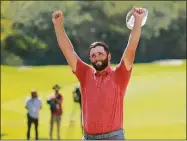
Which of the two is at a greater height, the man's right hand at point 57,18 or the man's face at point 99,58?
the man's right hand at point 57,18

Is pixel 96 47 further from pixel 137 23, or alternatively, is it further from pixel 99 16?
pixel 99 16

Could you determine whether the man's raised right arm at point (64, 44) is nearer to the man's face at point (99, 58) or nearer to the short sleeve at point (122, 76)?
the man's face at point (99, 58)

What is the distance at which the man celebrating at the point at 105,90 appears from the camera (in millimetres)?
3506

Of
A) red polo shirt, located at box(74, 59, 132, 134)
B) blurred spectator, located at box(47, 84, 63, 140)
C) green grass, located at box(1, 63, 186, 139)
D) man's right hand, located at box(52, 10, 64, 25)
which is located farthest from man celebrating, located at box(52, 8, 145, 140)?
green grass, located at box(1, 63, 186, 139)

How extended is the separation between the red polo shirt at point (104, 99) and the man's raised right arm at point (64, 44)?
0.43 ft

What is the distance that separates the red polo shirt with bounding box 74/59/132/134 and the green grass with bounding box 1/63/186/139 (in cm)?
1096

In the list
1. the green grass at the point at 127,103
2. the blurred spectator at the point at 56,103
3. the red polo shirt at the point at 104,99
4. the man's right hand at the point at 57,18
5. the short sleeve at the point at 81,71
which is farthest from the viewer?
the green grass at the point at 127,103

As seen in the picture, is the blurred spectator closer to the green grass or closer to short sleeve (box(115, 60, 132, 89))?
the green grass

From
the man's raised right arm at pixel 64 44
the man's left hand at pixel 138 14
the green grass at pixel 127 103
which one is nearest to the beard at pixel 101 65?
the man's raised right arm at pixel 64 44

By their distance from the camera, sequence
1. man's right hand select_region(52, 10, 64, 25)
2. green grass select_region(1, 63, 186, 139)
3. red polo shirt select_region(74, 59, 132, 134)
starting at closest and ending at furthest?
red polo shirt select_region(74, 59, 132, 134)
man's right hand select_region(52, 10, 64, 25)
green grass select_region(1, 63, 186, 139)

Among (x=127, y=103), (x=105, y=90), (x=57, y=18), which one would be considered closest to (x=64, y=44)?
(x=57, y=18)

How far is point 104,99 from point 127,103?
13.0 metres

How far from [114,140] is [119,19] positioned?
1434 centimetres

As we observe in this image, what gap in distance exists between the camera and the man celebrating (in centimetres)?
351
